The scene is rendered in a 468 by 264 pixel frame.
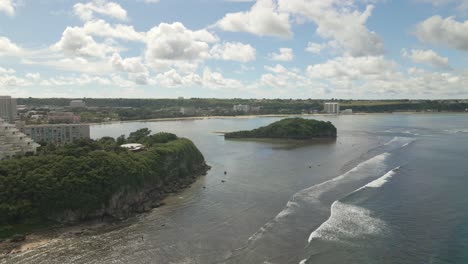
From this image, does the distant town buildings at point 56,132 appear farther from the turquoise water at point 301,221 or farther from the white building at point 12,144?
the turquoise water at point 301,221

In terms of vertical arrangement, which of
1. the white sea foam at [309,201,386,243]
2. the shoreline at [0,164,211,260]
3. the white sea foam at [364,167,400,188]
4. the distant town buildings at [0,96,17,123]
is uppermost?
the distant town buildings at [0,96,17,123]

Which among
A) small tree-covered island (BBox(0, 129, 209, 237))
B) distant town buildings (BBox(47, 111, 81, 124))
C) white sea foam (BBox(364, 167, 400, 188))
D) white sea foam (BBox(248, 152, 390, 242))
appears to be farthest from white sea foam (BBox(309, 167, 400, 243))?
distant town buildings (BBox(47, 111, 81, 124))

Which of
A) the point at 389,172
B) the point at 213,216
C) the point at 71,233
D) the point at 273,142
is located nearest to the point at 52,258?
the point at 71,233

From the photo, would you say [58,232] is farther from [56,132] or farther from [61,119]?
[61,119]

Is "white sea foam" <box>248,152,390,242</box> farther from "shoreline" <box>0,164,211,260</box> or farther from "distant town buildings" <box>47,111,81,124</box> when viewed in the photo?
"distant town buildings" <box>47,111,81,124</box>

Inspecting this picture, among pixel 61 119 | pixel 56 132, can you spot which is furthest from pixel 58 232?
pixel 61 119

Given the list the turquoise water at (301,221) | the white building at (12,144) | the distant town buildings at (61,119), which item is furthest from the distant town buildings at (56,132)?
the turquoise water at (301,221)

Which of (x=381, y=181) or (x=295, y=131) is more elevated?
(x=295, y=131)
